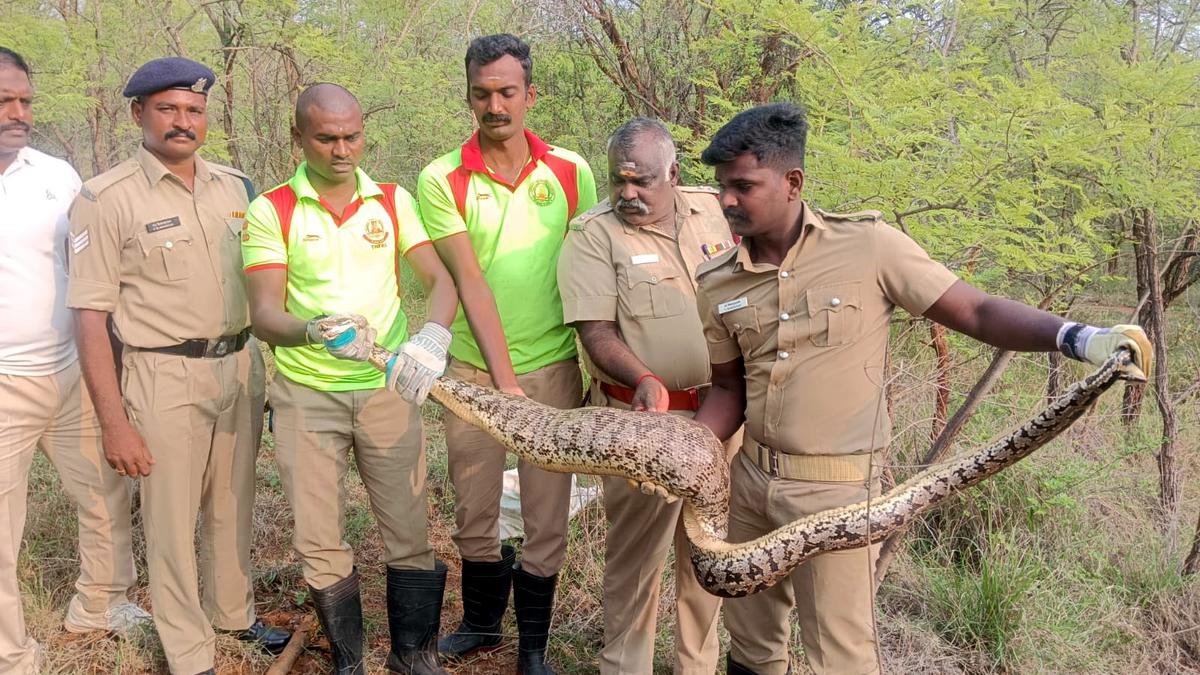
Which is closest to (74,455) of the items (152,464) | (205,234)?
(152,464)

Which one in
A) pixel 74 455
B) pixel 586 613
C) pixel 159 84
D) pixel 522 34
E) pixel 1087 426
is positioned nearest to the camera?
pixel 159 84

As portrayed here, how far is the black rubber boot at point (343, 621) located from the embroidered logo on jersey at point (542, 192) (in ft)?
7.08

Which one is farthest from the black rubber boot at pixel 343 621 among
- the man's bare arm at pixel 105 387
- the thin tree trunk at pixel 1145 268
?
the thin tree trunk at pixel 1145 268

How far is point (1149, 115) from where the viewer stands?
17.5 ft

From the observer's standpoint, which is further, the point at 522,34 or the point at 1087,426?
the point at 522,34

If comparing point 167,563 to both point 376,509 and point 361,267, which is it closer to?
point 376,509

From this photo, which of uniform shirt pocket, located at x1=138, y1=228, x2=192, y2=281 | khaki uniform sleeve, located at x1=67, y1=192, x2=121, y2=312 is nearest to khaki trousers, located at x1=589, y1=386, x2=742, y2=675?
uniform shirt pocket, located at x1=138, y1=228, x2=192, y2=281

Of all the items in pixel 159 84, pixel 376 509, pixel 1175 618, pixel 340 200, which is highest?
pixel 159 84

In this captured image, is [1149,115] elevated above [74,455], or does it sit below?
above

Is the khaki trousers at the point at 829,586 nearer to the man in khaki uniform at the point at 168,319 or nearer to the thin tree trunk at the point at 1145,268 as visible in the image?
the thin tree trunk at the point at 1145,268

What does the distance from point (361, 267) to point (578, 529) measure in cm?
259

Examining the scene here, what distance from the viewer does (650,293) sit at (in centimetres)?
386

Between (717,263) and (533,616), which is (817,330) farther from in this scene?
(533,616)

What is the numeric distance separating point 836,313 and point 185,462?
10.8 ft
